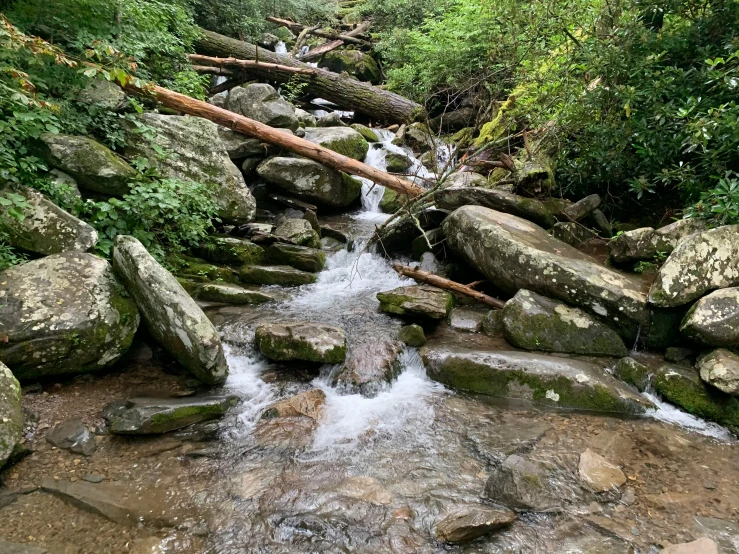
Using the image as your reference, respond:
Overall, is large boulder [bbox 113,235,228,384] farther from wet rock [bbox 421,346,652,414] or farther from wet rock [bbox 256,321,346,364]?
wet rock [bbox 421,346,652,414]

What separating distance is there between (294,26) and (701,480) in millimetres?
21598

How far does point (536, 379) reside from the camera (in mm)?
4805

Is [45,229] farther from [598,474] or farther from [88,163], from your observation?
[598,474]

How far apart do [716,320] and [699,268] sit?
648mm

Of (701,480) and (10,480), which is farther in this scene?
(701,480)

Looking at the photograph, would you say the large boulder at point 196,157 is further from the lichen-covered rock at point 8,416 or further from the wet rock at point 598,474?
the wet rock at point 598,474

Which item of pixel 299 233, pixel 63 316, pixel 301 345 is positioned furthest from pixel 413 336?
pixel 63 316

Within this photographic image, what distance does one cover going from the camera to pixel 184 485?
339cm

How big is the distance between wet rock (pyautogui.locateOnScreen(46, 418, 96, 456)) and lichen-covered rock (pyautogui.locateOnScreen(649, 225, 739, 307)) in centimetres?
599

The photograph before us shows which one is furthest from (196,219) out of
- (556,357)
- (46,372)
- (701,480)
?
(701,480)

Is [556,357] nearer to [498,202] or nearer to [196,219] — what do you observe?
[498,202]

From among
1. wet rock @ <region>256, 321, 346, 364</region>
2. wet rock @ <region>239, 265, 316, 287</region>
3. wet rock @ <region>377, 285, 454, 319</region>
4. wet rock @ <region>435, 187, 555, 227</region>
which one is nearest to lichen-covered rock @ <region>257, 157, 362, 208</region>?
wet rock @ <region>239, 265, 316, 287</region>

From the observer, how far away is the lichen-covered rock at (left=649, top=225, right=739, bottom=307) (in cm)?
480

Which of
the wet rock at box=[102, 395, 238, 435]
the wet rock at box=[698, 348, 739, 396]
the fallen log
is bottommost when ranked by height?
the wet rock at box=[102, 395, 238, 435]
